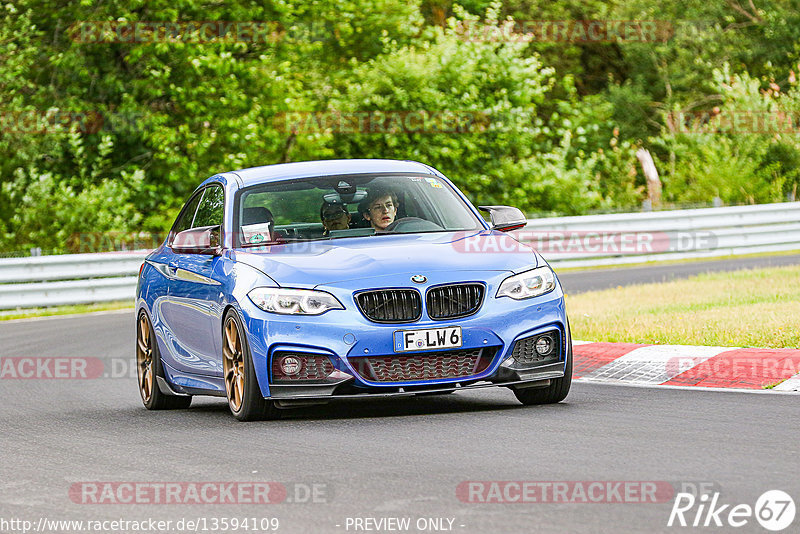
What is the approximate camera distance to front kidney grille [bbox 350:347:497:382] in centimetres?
881

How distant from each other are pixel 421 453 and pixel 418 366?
132cm

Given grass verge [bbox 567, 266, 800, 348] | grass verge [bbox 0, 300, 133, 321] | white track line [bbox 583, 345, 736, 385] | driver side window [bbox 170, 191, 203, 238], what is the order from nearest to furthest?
white track line [bbox 583, 345, 736, 385]
driver side window [bbox 170, 191, 203, 238]
grass verge [bbox 567, 266, 800, 348]
grass verge [bbox 0, 300, 133, 321]

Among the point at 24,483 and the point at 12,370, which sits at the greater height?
the point at 24,483

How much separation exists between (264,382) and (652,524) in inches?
148

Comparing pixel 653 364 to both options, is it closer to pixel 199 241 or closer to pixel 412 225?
pixel 412 225

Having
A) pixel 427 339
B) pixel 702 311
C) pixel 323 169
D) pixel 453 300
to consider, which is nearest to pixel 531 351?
pixel 453 300

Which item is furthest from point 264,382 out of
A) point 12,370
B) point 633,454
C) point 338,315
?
point 12,370

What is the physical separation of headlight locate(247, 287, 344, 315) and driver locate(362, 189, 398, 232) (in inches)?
54.6

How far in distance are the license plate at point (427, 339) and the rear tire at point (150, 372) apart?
8.85 feet

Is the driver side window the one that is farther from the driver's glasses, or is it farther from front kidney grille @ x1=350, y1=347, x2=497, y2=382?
front kidney grille @ x1=350, y1=347, x2=497, y2=382

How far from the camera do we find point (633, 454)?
725cm

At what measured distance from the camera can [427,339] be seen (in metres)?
8.80

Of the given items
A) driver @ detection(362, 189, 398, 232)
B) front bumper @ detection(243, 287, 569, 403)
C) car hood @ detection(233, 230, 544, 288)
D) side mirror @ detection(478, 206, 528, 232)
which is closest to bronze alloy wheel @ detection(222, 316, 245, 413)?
front bumper @ detection(243, 287, 569, 403)

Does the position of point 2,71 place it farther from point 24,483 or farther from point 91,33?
point 24,483
